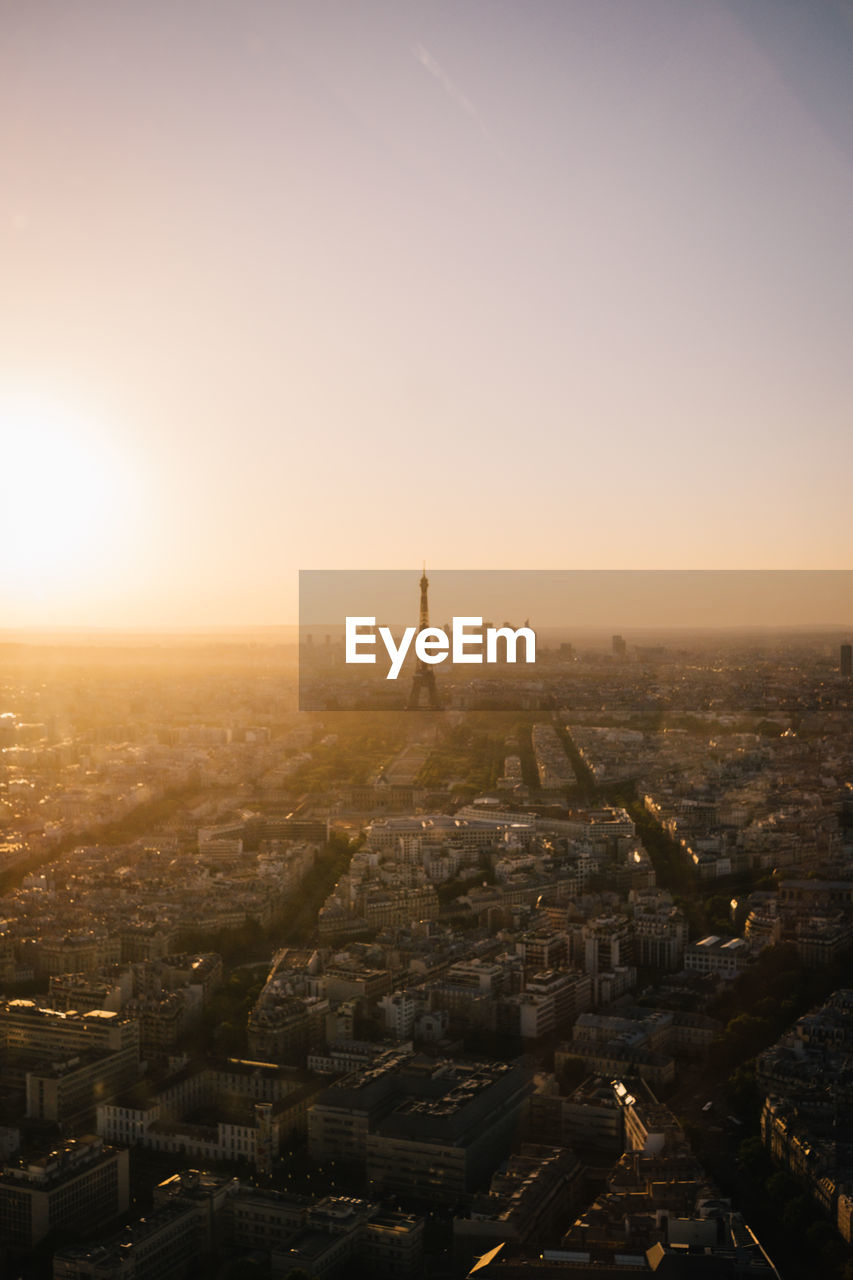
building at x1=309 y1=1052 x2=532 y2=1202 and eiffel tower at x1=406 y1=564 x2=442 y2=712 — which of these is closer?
building at x1=309 y1=1052 x2=532 y2=1202

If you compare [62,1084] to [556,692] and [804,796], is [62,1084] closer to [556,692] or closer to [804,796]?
[804,796]

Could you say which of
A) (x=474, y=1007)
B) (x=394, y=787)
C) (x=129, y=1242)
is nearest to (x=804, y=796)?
(x=394, y=787)

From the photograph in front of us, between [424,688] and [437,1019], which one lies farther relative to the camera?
[424,688]

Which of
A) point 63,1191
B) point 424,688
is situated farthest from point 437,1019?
point 424,688

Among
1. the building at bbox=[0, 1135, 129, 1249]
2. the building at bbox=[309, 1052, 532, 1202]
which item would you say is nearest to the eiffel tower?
the building at bbox=[309, 1052, 532, 1202]

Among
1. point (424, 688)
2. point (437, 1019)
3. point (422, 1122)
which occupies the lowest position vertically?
point (437, 1019)

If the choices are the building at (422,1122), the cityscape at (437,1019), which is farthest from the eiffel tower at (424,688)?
the building at (422,1122)

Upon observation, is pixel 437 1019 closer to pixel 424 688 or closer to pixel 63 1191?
pixel 63 1191

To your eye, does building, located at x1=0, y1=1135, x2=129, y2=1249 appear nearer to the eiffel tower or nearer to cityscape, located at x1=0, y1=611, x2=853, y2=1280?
cityscape, located at x1=0, y1=611, x2=853, y2=1280

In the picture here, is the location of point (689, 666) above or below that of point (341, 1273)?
above

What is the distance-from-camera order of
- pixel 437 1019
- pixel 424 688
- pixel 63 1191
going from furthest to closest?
pixel 424 688
pixel 437 1019
pixel 63 1191

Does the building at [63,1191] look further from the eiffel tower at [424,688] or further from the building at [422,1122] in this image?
the eiffel tower at [424,688]
